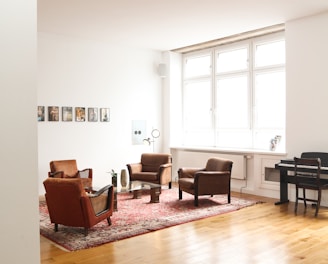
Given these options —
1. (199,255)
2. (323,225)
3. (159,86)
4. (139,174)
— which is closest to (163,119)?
A: (159,86)

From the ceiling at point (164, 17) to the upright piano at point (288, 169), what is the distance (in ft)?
7.82

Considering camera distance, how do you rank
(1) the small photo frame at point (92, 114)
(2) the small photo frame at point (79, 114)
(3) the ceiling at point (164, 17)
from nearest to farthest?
(3) the ceiling at point (164, 17), (2) the small photo frame at point (79, 114), (1) the small photo frame at point (92, 114)

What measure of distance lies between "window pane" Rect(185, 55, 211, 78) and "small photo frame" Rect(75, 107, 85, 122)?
2946 mm

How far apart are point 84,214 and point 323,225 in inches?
130

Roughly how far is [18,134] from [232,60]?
668cm

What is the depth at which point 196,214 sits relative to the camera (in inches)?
223

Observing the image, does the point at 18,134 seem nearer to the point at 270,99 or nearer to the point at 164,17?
the point at 164,17

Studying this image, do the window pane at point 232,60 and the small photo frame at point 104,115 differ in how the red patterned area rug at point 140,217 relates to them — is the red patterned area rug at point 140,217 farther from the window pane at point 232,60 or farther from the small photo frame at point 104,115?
the window pane at point 232,60

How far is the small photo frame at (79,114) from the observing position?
7.70 m

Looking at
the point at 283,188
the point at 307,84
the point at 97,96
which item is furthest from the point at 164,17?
the point at 283,188

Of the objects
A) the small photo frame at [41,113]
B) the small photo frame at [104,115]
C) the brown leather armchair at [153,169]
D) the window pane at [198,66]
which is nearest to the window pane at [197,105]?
the window pane at [198,66]

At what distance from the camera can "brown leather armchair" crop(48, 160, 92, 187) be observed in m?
6.57

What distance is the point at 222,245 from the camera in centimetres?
424

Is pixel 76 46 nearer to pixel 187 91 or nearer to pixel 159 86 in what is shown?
pixel 159 86
